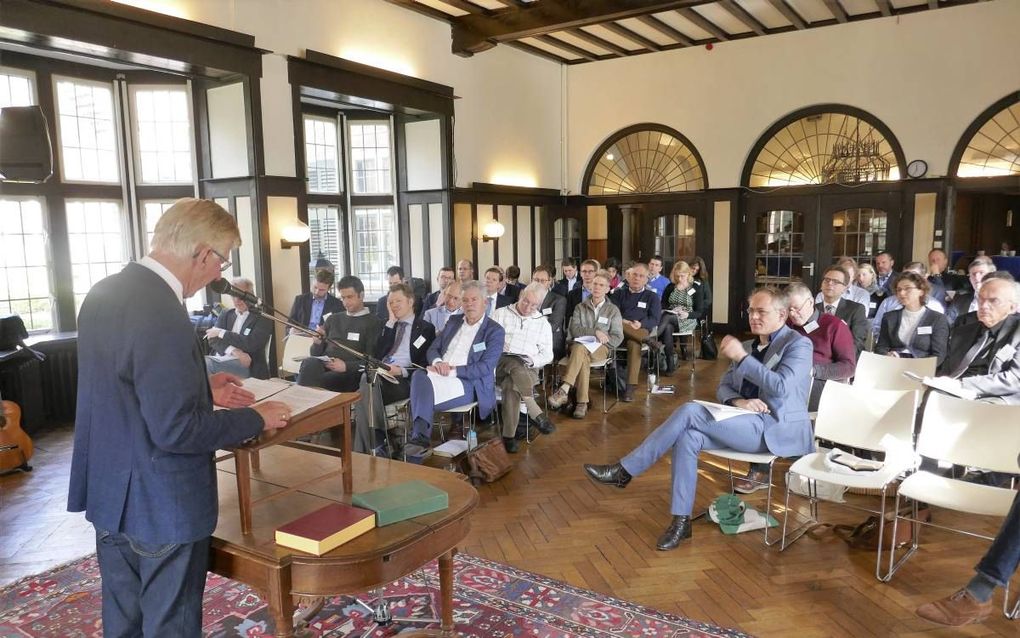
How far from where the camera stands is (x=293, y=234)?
24.4 ft

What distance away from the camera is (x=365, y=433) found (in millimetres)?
5020

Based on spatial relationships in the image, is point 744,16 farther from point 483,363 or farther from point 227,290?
point 227,290

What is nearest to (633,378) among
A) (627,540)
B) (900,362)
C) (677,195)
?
(900,362)

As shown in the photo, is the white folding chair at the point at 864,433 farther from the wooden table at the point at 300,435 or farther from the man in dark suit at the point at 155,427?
the man in dark suit at the point at 155,427

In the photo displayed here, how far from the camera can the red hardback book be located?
77.4 inches

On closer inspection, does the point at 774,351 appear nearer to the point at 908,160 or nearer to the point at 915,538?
the point at 915,538

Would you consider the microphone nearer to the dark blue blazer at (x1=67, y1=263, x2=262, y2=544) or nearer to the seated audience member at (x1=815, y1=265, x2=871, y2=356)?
the dark blue blazer at (x1=67, y1=263, x2=262, y2=544)

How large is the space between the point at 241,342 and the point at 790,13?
8.57m

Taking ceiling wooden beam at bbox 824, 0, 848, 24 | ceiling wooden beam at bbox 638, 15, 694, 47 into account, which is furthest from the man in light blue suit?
ceiling wooden beam at bbox 824, 0, 848, 24

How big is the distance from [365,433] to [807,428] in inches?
118

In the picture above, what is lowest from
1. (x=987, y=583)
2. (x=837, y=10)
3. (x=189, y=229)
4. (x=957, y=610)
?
(x=957, y=610)

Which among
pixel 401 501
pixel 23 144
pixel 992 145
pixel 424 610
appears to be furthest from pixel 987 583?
pixel 992 145

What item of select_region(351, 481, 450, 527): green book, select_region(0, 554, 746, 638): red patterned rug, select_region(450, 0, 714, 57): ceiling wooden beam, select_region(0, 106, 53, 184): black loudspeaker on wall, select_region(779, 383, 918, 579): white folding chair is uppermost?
select_region(450, 0, 714, 57): ceiling wooden beam

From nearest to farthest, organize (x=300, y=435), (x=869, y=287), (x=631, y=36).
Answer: (x=300, y=435)
(x=869, y=287)
(x=631, y=36)
